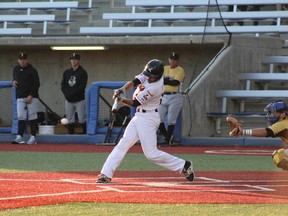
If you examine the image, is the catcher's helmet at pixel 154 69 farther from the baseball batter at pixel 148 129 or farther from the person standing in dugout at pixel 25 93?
the person standing in dugout at pixel 25 93

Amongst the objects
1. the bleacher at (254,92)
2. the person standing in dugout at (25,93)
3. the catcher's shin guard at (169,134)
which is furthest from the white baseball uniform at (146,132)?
the bleacher at (254,92)

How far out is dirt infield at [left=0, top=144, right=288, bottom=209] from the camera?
8.38 metres

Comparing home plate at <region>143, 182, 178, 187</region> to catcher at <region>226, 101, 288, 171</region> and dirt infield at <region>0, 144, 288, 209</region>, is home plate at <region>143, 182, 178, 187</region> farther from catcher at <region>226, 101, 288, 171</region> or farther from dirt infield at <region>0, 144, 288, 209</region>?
catcher at <region>226, 101, 288, 171</region>

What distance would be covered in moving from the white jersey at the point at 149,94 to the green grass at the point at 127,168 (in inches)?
76.4

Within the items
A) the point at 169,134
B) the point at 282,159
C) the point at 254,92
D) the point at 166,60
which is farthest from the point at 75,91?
the point at 282,159

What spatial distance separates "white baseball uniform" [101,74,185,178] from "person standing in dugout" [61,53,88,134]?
821 centimetres

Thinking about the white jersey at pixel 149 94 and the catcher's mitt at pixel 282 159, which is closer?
the catcher's mitt at pixel 282 159

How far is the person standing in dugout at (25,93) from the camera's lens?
17.6 m

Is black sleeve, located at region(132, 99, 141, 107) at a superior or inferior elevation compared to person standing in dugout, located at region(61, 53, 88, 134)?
superior

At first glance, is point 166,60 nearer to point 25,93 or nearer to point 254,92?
point 254,92

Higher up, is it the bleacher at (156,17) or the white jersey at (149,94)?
the bleacher at (156,17)

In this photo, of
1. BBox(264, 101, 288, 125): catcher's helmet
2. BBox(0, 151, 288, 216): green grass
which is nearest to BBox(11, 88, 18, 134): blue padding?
BBox(0, 151, 288, 216): green grass

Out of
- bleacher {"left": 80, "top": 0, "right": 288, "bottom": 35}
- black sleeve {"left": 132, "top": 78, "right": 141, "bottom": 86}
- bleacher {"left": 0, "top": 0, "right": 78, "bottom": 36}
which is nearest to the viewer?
black sleeve {"left": 132, "top": 78, "right": 141, "bottom": 86}

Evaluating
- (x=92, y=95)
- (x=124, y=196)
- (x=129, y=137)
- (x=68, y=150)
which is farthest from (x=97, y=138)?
(x=124, y=196)
